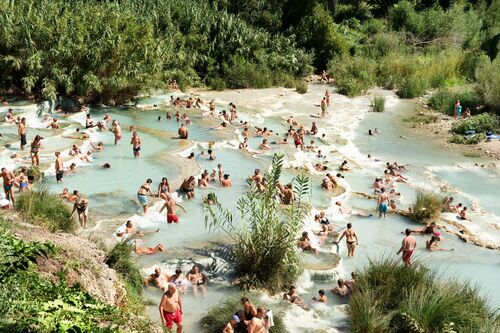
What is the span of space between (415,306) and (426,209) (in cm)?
747

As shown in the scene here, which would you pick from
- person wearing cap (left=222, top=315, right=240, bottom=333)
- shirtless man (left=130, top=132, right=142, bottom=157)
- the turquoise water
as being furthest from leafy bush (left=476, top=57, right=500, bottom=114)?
person wearing cap (left=222, top=315, right=240, bottom=333)

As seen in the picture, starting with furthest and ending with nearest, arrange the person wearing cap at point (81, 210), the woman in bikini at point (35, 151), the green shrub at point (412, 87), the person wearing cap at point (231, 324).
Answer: the green shrub at point (412, 87), the woman in bikini at point (35, 151), the person wearing cap at point (81, 210), the person wearing cap at point (231, 324)

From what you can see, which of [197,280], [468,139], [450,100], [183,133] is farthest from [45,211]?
[450,100]

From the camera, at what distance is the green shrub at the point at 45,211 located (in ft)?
39.1

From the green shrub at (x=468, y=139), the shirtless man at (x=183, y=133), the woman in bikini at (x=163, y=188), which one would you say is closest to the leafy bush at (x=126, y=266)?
the woman in bikini at (x=163, y=188)

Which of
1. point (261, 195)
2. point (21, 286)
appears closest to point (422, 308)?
point (261, 195)

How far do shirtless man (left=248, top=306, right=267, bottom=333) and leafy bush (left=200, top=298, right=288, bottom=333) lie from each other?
55 cm

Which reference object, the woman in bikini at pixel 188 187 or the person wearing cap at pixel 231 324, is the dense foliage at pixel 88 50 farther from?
the person wearing cap at pixel 231 324

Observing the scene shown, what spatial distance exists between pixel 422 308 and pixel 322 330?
6.76 ft

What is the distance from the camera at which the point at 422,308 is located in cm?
964

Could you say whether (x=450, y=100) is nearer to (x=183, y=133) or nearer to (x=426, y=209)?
(x=426, y=209)

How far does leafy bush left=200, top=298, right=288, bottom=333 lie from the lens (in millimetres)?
10086

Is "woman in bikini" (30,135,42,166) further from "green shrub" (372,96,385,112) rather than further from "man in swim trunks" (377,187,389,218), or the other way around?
"green shrub" (372,96,385,112)

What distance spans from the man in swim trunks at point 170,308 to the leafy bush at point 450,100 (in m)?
24.7
